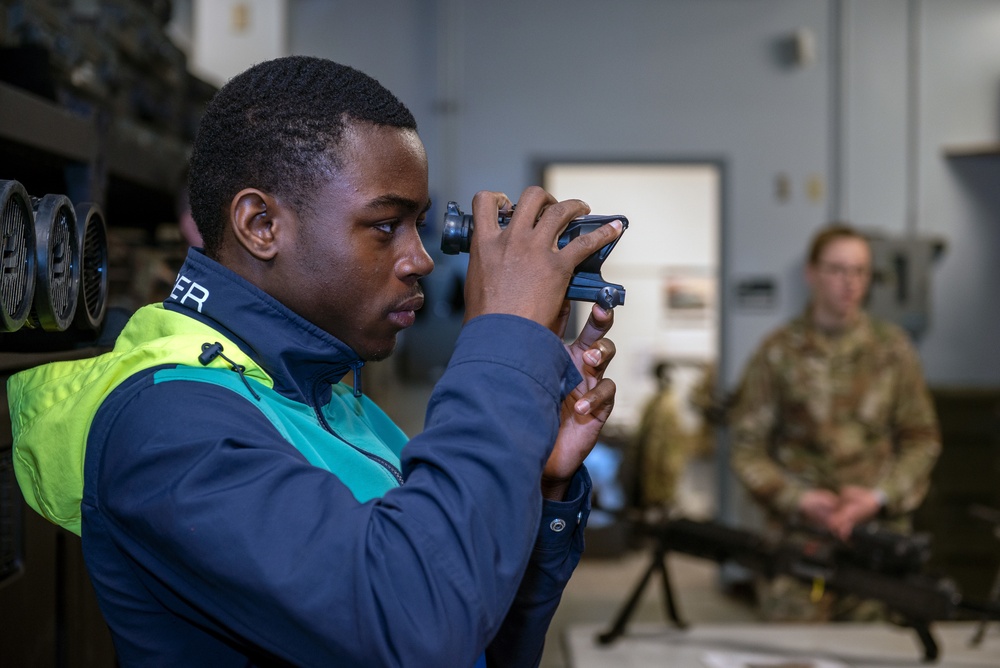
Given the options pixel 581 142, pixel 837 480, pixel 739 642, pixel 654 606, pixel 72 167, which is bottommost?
pixel 654 606

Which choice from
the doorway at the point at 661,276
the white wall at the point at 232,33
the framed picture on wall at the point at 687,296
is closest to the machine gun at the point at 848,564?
the white wall at the point at 232,33

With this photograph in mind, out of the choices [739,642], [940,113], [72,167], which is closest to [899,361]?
[739,642]

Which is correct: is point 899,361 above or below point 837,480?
above

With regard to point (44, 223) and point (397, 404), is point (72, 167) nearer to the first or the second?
point (44, 223)

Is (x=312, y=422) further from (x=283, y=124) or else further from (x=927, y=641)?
(x=927, y=641)

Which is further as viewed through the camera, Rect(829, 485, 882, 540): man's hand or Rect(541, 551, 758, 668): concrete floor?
Rect(541, 551, 758, 668): concrete floor

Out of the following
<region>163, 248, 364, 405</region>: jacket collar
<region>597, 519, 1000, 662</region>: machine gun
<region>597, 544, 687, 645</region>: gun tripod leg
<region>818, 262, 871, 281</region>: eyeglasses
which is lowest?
<region>597, 544, 687, 645</region>: gun tripod leg

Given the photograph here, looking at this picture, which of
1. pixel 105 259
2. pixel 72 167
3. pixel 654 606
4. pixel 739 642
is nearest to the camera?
pixel 105 259

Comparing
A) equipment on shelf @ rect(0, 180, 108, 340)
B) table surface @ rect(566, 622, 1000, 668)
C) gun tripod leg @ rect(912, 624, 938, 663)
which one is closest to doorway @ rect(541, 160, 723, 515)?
table surface @ rect(566, 622, 1000, 668)

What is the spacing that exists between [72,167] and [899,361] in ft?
7.89

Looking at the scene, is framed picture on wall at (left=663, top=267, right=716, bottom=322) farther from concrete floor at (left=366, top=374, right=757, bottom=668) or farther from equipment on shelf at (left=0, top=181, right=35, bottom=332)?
equipment on shelf at (left=0, top=181, right=35, bottom=332)

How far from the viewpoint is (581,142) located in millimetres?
5031

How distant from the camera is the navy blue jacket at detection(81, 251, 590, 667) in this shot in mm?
620

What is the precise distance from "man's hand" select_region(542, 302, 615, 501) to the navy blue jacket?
0.11m
